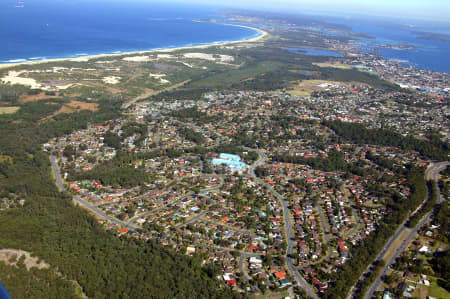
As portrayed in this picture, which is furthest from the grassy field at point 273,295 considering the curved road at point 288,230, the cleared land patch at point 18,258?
the cleared land patch at point 18,258

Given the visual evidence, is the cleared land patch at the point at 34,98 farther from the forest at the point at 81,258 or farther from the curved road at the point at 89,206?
the forest at the point at 81,258

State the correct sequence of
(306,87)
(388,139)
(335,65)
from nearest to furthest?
(388,139)
(306,87)
(335,65)

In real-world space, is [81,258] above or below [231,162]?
below

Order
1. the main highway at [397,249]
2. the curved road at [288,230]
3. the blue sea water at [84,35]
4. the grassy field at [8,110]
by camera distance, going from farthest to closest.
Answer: the blue sea water at [84,35]
the grassy field at [8,110]
the main highway at [397,249]
the curved road at [288,230]

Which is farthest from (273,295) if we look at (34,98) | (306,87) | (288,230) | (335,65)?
(335,65)

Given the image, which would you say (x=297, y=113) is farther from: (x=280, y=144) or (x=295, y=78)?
(x=295, y=78)

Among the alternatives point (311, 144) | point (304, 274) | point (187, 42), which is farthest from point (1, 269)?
point (187, 42)

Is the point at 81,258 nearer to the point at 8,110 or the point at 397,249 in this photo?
the point at 397,249

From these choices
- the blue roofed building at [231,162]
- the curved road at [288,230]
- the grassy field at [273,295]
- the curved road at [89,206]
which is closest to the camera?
the grassy field at [273,295]

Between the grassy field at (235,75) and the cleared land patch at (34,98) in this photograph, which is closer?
the cleared land patch at (34,98)
